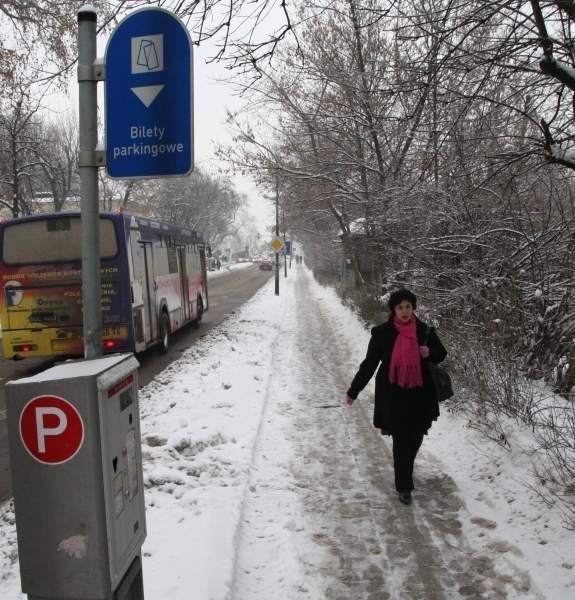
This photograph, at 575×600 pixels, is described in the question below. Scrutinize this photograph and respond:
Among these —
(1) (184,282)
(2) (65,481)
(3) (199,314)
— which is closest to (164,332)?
(1) (184,282)

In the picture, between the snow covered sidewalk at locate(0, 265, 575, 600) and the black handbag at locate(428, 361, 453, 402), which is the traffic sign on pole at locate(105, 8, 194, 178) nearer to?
the snow covered sidewalk at locate(0, 265, 575, 600)

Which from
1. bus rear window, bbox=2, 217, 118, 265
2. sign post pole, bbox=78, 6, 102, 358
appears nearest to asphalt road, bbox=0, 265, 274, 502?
bus rear window, bbox=2, 217, 118, 265

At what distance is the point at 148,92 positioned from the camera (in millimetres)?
2250

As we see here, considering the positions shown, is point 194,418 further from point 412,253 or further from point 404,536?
point 412,253

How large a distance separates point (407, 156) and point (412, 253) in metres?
4.02

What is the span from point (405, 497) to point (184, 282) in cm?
1042

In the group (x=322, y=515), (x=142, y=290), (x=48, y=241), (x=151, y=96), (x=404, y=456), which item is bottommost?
(x=322, y=515)

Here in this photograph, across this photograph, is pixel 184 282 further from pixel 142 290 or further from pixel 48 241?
pixel 48 241

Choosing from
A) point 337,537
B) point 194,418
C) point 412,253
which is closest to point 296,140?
point 412,253

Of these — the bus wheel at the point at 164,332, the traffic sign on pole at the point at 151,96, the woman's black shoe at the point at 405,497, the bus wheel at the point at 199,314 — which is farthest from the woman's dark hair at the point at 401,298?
the bus wheel at the point at 199,314

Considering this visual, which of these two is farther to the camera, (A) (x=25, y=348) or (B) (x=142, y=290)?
(B) (x=142, y=290)

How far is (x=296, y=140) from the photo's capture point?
13.3m

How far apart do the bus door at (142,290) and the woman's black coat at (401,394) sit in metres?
5.89

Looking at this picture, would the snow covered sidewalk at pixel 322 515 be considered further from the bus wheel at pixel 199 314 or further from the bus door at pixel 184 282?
the bus wheel at pixel 199 314
